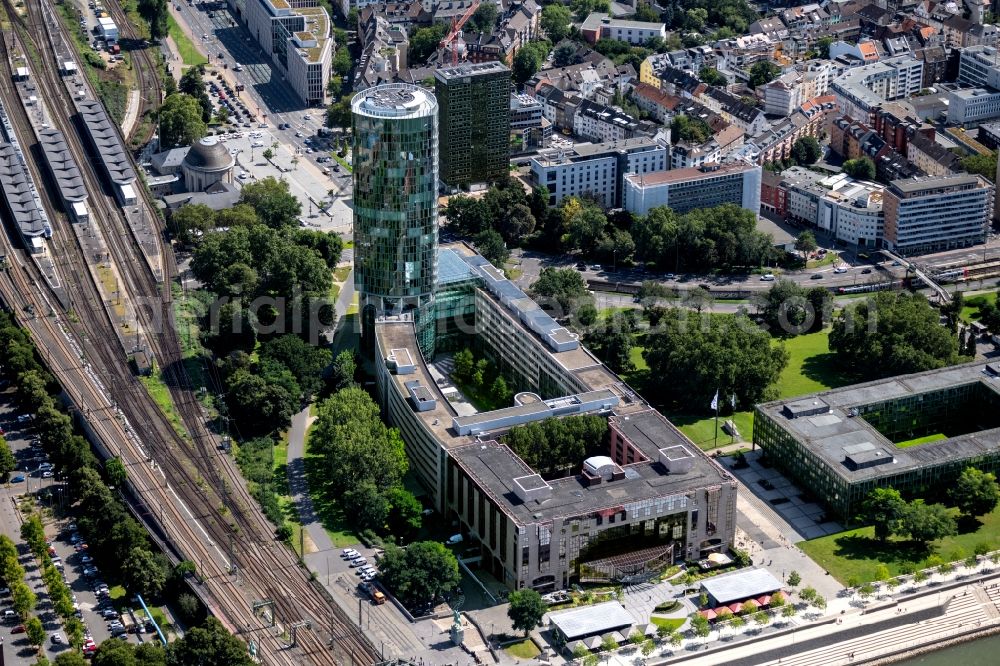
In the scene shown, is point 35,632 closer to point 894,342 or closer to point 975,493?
point 975,493

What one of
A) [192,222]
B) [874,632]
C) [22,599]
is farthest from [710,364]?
[22,599]

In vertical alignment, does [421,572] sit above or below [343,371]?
below

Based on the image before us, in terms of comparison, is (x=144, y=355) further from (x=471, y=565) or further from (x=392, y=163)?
(x=471, y=565)

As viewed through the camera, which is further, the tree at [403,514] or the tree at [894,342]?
the tree at [894,342]

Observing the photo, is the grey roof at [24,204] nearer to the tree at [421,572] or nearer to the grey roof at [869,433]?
the tree at [421,572]

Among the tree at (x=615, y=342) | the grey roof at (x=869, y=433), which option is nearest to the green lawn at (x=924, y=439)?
the grey roof at (x=869, y=433)

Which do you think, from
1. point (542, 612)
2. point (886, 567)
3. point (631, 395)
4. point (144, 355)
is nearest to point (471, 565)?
point (542, 612)
